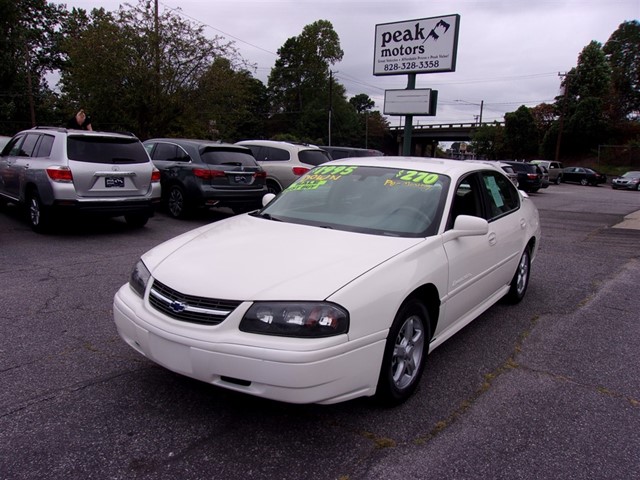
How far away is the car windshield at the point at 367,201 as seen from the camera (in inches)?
140

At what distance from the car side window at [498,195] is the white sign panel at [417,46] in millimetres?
12634

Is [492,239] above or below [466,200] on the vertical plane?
below

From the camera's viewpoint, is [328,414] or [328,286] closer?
[328,286]

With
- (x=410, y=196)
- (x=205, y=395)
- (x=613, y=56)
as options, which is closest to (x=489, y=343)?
(x=410, y=196)

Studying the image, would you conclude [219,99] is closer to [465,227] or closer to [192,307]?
[465,227]

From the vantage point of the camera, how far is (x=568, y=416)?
304 cm

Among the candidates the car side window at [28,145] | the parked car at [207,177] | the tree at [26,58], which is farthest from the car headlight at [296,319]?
the tree at [26,58]

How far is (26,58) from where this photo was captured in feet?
111

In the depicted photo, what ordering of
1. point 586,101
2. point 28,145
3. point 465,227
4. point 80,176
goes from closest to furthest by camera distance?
point 465,227
point 80,176
point 28,145
point 586,101

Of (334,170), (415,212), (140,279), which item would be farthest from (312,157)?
(140,279)

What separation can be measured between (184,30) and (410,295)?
69.5 ft

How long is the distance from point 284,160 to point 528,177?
16210 mm

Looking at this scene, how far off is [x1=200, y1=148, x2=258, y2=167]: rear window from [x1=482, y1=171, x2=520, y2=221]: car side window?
19.7 ft

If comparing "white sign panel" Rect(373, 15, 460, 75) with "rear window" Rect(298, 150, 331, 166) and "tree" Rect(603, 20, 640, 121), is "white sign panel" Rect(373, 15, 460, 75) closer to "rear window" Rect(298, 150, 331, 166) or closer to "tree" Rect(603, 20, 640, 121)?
"rear window" Rect(298, 150, 331, 166)
